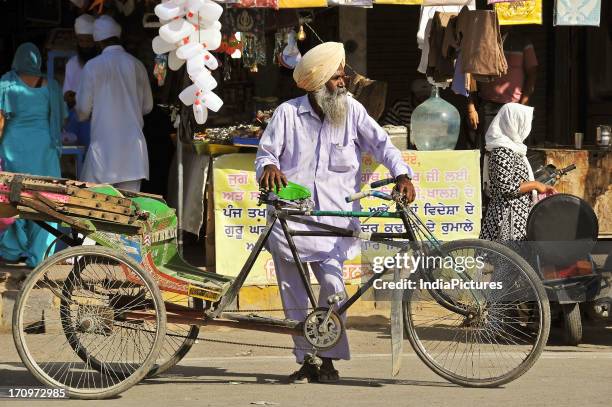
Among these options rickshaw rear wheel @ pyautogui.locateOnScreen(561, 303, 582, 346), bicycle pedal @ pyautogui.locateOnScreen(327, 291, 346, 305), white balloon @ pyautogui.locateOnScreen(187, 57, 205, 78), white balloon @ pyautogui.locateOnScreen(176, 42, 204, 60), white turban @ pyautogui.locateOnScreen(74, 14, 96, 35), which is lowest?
rickshaw rear wheel @ pyautogui.locateOnScreen(561, 303, 582, 346)

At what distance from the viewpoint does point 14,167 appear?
29.5ft

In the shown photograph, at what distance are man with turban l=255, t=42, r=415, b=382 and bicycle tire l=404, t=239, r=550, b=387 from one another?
39cm

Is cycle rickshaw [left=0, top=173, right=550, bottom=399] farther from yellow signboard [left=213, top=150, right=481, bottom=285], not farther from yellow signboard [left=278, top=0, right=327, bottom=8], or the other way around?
yellow signboard [left=278, top=0, right=327, bottom=8]

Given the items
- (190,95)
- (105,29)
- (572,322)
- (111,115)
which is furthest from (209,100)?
(572,322)

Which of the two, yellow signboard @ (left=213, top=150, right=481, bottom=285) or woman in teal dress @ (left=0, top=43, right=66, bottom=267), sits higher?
woman in teal dress @ (left=0, top=43, right=66, bottom=267)

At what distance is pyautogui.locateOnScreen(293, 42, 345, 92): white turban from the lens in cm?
642

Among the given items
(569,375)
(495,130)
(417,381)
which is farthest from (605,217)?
(417,381)

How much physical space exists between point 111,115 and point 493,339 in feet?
13.3

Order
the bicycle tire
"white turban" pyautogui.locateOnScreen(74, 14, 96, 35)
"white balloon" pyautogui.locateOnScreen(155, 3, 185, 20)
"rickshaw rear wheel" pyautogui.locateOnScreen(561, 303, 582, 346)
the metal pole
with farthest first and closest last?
"white turban" pyautogui.locateOnScreen(74, 14, 96, 35)
the metal pole
"white balloon" pyautogui.locateOnScreen(155, 3, 185, 20)
"rickshaw rear wheel" pyautogui.locateOnScreen(561, 303, 582, 346)
the bicycle tire

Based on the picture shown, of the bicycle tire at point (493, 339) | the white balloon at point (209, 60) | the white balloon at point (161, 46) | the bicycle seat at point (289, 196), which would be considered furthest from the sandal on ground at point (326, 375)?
the white balloon at point (161, 46)

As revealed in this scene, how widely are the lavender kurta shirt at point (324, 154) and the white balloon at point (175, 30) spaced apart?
183 cm

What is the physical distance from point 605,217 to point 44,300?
461 centimetres

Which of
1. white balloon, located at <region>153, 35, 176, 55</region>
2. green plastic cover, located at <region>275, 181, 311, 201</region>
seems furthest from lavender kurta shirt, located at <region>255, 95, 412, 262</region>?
white balloon, located at <region>153, 35, 176, 55</region>

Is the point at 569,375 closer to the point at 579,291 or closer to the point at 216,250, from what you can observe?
the point at 579,291
